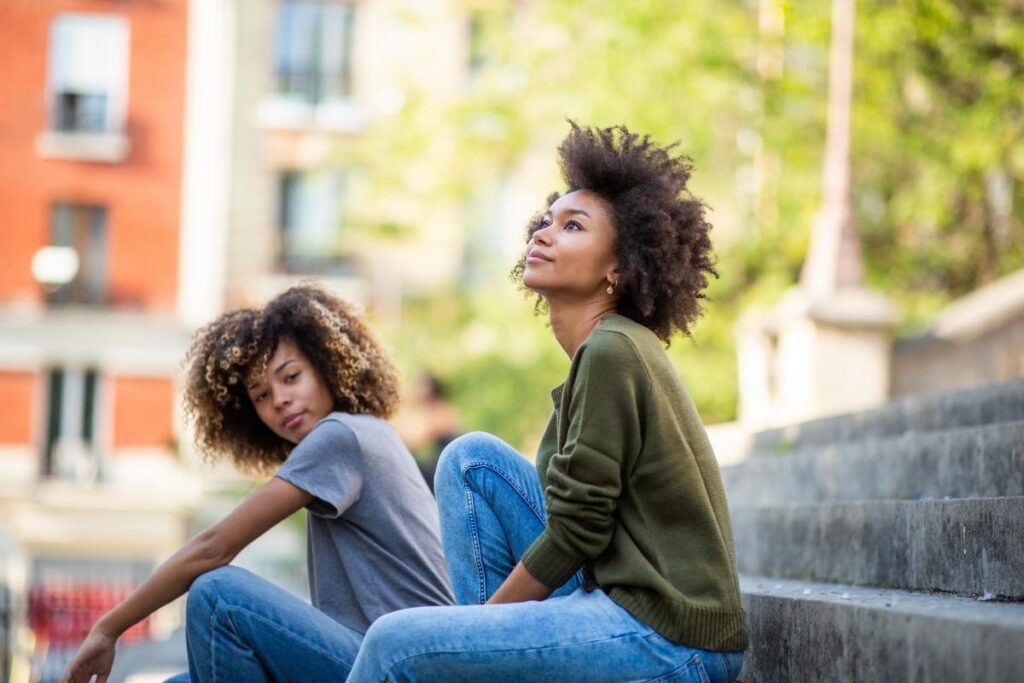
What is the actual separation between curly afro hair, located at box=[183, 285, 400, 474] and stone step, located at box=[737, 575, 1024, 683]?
135cm

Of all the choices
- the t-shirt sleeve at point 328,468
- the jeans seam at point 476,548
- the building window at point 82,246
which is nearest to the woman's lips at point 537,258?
the jeans seam at point 476,548

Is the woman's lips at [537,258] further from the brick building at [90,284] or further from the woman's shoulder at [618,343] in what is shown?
the brick building at [90,284]

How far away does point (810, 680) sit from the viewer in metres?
3.49

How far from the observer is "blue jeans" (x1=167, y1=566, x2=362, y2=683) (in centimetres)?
381

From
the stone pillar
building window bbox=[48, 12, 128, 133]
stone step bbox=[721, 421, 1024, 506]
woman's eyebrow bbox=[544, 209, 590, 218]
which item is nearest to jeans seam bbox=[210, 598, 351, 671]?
woman's eyebrow bbox=[544, 209, 590, 218]

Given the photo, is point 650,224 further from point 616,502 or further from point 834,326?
point 834,326

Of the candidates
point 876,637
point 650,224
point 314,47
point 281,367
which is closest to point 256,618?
point 281,367

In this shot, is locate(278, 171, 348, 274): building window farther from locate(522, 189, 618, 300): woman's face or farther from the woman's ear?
the woman's ear

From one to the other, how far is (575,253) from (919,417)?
2939mm

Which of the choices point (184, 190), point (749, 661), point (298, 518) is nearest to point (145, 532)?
point (184, 190)

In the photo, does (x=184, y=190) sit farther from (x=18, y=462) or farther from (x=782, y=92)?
(x=782, y=92)

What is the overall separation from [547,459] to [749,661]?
3.17 ft

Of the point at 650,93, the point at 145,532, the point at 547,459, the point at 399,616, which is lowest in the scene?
the point at 145,532

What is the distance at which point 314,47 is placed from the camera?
2614 cm
